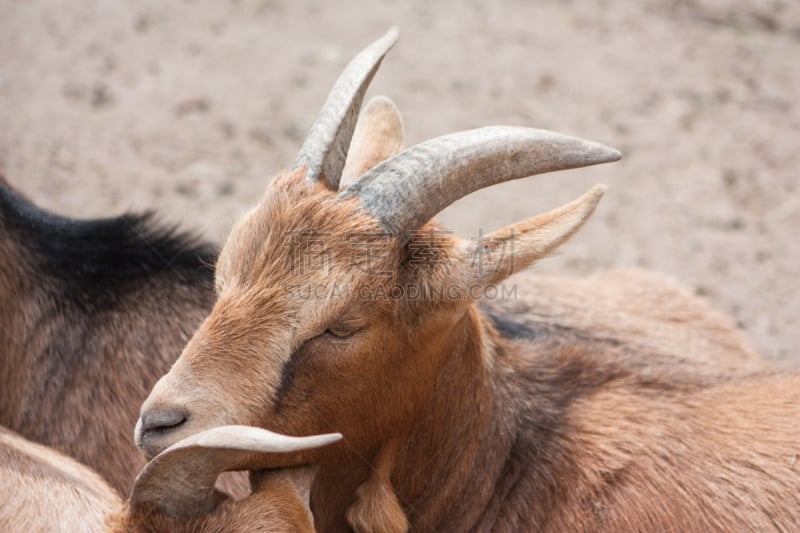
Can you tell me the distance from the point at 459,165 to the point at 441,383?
1004 millimetres

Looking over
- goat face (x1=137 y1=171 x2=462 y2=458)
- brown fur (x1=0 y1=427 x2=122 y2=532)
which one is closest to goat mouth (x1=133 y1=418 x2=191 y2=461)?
goat face (x1=137 y1=171 x2=462 y2=458)

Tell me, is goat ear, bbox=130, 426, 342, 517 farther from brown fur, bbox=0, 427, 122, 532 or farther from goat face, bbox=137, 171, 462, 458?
brown fur, bbox=0, 427, 122, 532

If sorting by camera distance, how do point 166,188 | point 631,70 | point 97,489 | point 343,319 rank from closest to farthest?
point 343,319 → point 97,489 → point 166,188 → point 631,70

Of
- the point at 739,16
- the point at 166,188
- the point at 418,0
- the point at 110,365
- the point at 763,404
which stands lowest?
the point at 110,365

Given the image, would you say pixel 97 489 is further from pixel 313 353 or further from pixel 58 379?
pixel 313 353

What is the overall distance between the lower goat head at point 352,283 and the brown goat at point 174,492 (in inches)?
6.1

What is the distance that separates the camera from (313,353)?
340 centimetres

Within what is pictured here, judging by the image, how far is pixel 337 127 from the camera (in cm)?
382

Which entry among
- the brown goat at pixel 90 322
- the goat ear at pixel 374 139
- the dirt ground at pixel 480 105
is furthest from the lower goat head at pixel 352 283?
the dirt ground at pixel 480 105

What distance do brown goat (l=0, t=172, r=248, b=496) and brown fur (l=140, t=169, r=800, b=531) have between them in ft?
3.03

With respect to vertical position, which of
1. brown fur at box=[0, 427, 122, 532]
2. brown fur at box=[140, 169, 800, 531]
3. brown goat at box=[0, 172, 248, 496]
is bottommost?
brown fur at box=[0, 427, 122, 532]

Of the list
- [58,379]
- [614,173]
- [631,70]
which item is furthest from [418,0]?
[58,379]

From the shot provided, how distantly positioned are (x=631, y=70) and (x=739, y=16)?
1929 millimetres

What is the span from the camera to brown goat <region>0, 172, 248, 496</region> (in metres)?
4.42
